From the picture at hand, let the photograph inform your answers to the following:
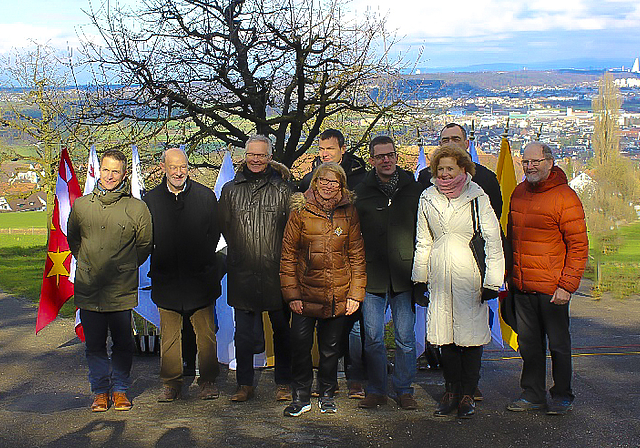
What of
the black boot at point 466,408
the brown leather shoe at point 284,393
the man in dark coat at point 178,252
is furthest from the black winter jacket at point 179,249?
the black boot at point 466,408

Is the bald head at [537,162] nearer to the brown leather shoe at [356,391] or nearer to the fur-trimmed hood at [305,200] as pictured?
the fur-trimmed hood at [305,200]

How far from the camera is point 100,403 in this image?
5.52 meters

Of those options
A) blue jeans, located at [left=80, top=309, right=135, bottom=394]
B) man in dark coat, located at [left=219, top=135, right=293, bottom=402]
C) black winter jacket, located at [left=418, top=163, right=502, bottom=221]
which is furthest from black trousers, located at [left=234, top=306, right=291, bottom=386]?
black winter jacket, located at [left=418, top=163, right=502, bottom=221]

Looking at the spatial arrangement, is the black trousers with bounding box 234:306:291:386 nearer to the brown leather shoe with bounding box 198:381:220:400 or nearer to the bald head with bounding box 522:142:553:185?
the brown leather shoe with bounding box 198:381:220:400

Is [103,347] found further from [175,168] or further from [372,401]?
[372,401]

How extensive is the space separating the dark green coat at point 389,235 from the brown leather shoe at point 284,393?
1127 millimetres

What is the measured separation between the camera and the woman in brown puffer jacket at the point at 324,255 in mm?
5250

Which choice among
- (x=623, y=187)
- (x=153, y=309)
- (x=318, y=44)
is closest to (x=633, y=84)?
(x=623, y=187)

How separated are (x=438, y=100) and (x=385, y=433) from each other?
10.7 m

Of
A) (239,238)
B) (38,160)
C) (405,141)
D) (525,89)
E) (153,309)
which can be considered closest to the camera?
(239,238)

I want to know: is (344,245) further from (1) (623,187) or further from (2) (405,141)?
(1) (623,187)

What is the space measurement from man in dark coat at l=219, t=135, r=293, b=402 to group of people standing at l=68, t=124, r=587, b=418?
0.04ft

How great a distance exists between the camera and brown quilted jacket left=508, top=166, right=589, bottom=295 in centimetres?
517

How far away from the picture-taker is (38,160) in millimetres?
23750
